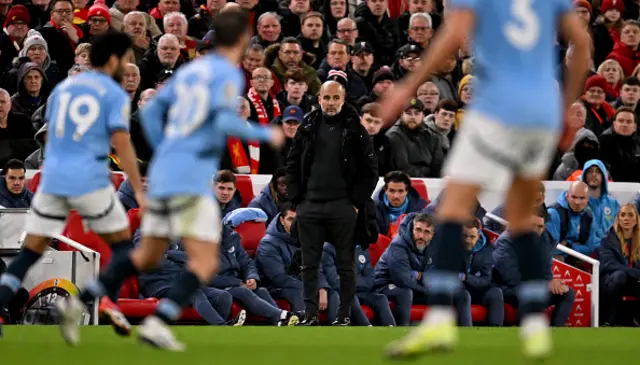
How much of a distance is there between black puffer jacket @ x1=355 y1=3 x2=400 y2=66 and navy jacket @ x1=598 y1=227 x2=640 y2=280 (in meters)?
5.01

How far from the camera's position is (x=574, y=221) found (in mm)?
16453

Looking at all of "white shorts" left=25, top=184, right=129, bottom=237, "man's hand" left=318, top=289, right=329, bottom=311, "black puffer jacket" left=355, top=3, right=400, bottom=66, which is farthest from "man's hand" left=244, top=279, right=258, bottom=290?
"black puffer jacket" left=355, top=3, right=400, bottom=66

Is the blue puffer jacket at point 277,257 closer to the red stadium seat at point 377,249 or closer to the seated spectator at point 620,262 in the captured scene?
the red stadium seat at point 377,249

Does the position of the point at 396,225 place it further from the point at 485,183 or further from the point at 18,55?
the point at 485,183

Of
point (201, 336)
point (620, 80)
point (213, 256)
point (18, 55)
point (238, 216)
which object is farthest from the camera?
point (620, 80)

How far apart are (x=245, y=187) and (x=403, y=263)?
2.01 metres

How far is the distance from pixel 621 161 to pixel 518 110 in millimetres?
10546

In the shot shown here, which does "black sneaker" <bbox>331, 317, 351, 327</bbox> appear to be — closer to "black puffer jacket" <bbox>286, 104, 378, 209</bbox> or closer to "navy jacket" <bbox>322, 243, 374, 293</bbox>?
"navy jacket" <bbox>322, 243, 374, 293</bbox>

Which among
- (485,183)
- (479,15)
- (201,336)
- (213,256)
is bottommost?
(201,336)

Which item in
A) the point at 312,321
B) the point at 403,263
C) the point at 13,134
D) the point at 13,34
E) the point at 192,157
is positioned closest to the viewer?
the point at 192,157

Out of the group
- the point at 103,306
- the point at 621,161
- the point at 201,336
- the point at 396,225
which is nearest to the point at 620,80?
the point at 621,161

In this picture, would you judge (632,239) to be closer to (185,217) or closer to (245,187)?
(245,187)

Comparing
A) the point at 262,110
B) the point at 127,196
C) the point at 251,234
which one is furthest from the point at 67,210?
the point at 262,110

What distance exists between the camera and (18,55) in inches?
687
